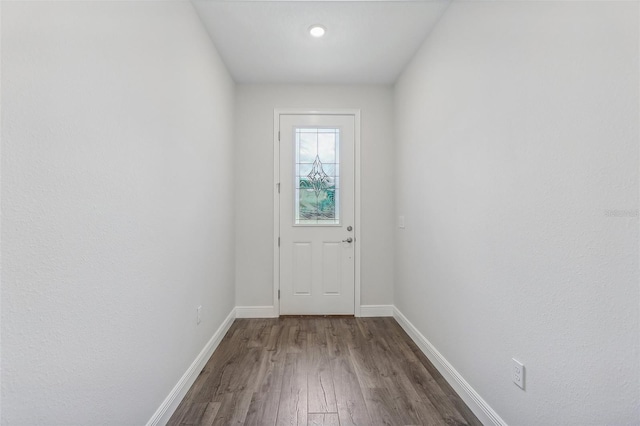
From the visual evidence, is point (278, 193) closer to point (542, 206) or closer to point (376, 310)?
point (376, 310)

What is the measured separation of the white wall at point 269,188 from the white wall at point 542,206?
1161 mm

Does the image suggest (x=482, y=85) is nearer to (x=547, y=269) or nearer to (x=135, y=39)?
(x=547, y=269)

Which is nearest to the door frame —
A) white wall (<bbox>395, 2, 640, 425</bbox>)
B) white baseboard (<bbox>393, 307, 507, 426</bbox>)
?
white baseboard (<bbox>393, 307, 507, 426</bbox>)

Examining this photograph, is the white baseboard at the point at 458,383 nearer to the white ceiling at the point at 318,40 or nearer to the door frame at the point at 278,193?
the door frame at the point at 278,193

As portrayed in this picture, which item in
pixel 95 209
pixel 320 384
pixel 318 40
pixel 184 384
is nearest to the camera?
pixel 95 209

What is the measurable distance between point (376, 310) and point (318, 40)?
2656 mm

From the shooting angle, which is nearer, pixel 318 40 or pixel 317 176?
pixel 318 40

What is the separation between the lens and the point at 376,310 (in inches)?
128

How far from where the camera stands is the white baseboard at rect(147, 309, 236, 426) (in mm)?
1527

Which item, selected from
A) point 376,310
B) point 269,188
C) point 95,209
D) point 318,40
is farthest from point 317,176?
point 95,209

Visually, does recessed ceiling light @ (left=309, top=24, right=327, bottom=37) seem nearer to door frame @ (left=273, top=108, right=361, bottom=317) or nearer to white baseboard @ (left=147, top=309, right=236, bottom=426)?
door frame @ (left=273, top=108, right=361, bottom=317)

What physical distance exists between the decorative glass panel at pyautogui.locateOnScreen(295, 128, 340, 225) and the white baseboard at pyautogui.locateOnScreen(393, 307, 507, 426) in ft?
4.58

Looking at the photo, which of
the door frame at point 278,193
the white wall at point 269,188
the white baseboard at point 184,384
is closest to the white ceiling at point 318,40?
the white wall at point 269,188

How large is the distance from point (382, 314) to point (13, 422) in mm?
2923
